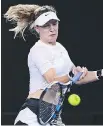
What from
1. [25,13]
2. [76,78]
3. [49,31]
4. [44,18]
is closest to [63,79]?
[76,78]

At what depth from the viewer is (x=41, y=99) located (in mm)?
4285

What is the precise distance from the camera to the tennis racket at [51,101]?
4.27 m

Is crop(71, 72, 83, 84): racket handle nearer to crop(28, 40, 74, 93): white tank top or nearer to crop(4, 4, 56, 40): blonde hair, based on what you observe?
crop(28, 40, 74, 93): white tank top

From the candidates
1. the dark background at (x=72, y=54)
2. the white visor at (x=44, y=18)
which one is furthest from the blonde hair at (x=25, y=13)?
the dark background at (x=72, y=54)

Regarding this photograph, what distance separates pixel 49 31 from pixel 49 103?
531mm

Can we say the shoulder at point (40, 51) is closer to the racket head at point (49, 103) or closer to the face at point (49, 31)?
the face at point (49, 31)

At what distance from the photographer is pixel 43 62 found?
4324 millimetres

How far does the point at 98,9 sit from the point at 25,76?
49.0 inches

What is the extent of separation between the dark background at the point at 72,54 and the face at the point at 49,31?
9.60 ft

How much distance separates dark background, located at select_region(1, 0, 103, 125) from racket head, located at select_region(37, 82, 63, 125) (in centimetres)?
310

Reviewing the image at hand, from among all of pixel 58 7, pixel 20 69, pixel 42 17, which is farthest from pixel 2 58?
pixel 42 17

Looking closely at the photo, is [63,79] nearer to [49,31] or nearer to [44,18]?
[49,31]

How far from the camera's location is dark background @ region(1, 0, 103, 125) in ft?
24.4

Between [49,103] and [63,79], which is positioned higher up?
[63,79]
